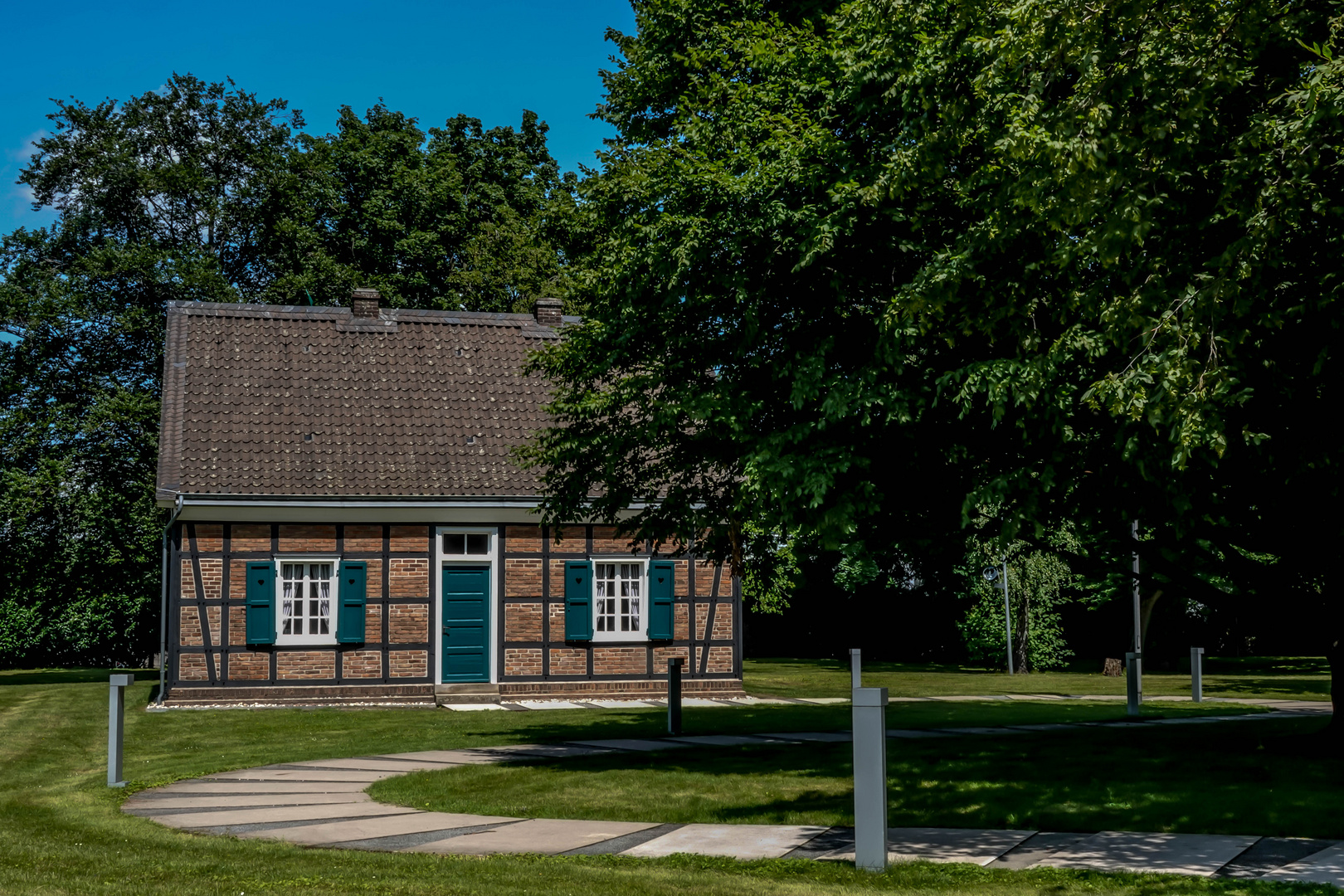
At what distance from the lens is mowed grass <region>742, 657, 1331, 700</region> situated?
78.7 ft

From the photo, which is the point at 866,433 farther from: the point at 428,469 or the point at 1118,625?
the point at 1118,625

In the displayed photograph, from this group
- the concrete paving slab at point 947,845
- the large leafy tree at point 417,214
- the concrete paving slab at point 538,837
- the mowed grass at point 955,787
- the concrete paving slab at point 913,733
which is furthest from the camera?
the large leafy tree at point 417,214

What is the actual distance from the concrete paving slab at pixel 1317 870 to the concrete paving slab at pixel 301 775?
7.04 meters

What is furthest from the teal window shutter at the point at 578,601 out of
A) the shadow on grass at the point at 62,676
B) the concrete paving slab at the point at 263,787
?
the concrete paving slab at the point at 263,787

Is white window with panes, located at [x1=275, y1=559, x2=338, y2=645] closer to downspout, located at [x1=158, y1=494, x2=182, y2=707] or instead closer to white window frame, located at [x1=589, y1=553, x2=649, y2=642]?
downspout, located at [x1=158, y1=494, x2=182, y2=707]

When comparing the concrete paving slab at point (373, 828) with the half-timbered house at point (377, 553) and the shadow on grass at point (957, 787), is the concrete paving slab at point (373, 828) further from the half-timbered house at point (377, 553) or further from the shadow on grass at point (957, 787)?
the half-timbered house at point (377, 553)

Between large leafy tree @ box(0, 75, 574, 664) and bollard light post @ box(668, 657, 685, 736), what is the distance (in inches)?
559

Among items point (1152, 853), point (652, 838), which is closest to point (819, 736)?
point (652, 838)

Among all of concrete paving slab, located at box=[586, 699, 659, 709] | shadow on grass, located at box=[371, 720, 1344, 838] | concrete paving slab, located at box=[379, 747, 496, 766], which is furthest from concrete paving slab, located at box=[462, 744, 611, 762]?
concrete paving slab, located at box=[586, 699, 659, 709]

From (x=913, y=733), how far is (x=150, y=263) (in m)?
23.6

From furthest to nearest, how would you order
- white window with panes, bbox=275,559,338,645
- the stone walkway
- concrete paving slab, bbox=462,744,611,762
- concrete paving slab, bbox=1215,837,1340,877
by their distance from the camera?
1. white window with panes, bbox=275,559,338,645
2. concrete paving slab, bbox=462,744,611,762
3. the stone walkway
4. concrete paving slab, bbox=1215,837,1340,877

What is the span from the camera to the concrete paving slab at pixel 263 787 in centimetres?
1077

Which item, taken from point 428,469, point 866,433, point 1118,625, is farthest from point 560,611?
point 1118,625

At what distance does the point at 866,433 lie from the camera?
11.3 meters
